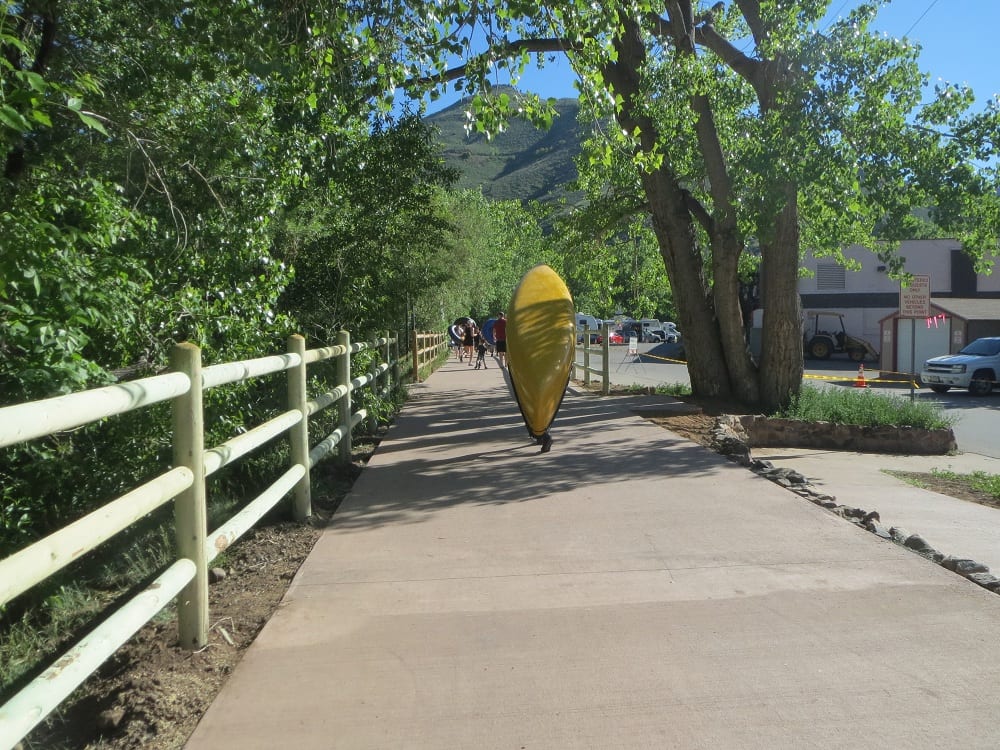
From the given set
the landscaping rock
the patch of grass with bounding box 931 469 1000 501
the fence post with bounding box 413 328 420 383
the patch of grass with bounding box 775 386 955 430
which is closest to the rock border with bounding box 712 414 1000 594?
the landscaping rock

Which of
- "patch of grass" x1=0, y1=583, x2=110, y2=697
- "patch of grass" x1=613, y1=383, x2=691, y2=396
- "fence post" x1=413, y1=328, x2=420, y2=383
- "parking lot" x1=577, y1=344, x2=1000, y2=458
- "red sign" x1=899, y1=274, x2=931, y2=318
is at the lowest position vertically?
"parking lot" x1=577, y1=344, x2=1000, y2=458

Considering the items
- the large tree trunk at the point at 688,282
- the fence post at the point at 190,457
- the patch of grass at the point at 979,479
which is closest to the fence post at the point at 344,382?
the fence post at the point at 190,457

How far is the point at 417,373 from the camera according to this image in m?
22.2

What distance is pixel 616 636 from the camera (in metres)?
4.05

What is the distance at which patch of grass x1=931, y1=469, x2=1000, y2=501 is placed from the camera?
9.57 meters

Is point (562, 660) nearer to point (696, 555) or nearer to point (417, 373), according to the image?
point (696, 555)

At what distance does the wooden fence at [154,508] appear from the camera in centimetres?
238

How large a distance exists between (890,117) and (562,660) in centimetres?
962

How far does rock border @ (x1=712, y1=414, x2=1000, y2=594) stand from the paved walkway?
0.12m

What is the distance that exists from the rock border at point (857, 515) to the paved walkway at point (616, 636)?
0.38 ft

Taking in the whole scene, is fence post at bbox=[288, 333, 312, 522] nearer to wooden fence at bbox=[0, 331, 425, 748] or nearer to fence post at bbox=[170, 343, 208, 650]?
wooden fence at bbox=[0, 331, 425, 748]

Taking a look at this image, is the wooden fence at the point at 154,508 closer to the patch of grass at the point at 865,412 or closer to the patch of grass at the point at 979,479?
the patch of grass at the point at 979,479

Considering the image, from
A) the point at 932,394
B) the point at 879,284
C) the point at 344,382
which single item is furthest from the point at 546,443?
the point at 879,284

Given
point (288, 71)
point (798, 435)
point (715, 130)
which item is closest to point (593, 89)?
point (288, 71)
